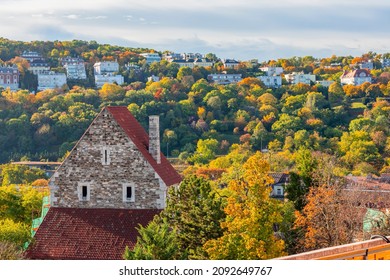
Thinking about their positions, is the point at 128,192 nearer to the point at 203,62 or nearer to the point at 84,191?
the point at 84,191

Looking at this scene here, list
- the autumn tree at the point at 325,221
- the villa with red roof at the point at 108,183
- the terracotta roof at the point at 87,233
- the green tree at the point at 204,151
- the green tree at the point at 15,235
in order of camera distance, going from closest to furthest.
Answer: the terracotta roof at the point at 87,233, the villa with red roof at the point at 108,183, the autumn tree at the point at 325,221, the green tree at the point at 15,235, the green tree at the point at 204,151

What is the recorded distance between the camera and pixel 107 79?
350 feet

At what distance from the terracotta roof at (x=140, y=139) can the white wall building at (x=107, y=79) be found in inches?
3506

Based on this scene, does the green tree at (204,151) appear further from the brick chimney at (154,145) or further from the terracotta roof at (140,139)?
the brick chimney at (154,145)

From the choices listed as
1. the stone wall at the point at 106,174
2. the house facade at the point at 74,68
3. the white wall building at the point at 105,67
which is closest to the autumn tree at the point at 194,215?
the stone wall at the point at 106,174

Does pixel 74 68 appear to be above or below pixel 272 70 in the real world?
above

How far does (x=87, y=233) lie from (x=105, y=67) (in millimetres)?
101590

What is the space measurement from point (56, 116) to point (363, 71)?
54894 mm

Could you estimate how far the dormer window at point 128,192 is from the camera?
1534 cm

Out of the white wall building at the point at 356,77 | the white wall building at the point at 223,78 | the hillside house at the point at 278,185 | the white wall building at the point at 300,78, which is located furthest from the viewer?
the white wall building at the point at 223,78

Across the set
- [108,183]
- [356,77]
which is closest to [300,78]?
[356,77]

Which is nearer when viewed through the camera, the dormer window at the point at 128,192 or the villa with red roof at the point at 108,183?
the villa with red roof at the point at 108,183

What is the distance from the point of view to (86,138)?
15.5 m

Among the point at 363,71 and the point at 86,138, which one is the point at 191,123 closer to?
the point at 363,71
